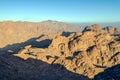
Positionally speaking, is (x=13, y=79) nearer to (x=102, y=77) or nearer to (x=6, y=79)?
(x=6, y=79)

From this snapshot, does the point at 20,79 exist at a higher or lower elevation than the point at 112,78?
lower

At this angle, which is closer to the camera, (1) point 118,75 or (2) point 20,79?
(1) point 118,75

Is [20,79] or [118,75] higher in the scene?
[118,75]

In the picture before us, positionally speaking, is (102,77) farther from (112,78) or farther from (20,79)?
(20,79)

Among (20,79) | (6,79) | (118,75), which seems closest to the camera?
(118,75)

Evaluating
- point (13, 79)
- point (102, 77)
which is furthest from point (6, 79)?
point (102, 77)

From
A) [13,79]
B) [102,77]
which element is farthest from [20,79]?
[102,77]

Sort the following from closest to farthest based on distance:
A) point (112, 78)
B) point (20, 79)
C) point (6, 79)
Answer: point (112, 78), point (6, 79), point (20, 79)

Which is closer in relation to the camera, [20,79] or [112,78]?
[112,78]

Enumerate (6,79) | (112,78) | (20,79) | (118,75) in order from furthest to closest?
(20,79), (6,79), (118,75), (112,78)
